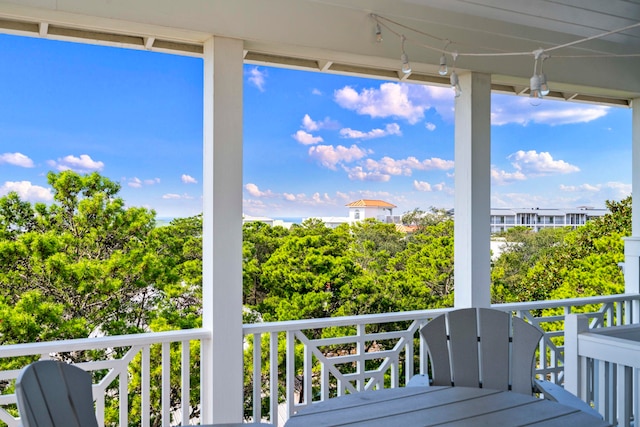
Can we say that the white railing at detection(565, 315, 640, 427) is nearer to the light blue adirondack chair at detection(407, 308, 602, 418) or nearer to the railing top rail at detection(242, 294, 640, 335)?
the light blue adirondack chair at detection(407, 308, 602, 418)

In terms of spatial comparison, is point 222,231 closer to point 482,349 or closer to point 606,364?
point 482,349

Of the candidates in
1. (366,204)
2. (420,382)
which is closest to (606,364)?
(420,382)

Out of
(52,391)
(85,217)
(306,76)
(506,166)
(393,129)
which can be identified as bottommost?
(52,391)

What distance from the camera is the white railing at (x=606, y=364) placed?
2.15m

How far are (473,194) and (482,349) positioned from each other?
44.7 inches

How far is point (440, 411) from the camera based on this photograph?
6.00 ft

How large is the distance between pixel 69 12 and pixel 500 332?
2514 mm

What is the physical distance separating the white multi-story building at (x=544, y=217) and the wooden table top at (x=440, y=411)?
7.33 meters

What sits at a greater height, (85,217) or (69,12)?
(69,12)

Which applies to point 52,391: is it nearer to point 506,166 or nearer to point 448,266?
point 448,266

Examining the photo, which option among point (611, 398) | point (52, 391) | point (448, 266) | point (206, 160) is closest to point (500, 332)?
point (611, 398)

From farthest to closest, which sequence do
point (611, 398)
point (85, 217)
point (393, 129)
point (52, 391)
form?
1. point (393, 129)
2. point (85, 217)
3. point (611, 398)
4. point (52, 391)

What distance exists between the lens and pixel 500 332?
8.59 feet

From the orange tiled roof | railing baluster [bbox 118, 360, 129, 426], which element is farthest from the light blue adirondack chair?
Answer: the orange tiled roof
